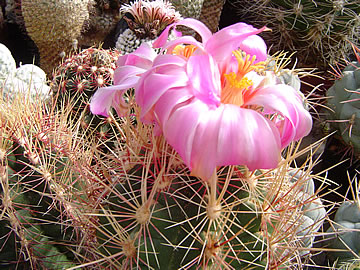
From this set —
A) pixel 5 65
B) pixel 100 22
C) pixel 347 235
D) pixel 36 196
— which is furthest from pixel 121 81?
pixel 100 22

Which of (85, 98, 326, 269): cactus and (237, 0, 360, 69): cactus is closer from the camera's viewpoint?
(85, 98, 326, 269): cactus

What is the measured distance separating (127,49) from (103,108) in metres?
0.76

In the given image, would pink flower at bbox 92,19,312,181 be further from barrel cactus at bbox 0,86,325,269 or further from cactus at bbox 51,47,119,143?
cactus at bbox 51,47,119,143

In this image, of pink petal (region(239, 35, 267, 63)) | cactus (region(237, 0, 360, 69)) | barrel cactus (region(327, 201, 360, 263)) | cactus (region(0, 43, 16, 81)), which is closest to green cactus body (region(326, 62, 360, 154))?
cactus (region(237, 0, 360, 69))

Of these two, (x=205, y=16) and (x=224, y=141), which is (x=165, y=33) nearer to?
(x=224, y=141)

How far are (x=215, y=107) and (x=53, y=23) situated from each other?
1.10m

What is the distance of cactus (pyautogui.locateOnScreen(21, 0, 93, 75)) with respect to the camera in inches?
49.0

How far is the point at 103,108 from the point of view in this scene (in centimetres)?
41

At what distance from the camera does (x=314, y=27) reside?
121cm

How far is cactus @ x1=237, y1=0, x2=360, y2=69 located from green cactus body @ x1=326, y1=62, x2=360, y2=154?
0.15 m

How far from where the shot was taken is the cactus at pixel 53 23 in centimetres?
125

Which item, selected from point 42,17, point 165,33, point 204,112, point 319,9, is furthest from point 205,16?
point 204,112

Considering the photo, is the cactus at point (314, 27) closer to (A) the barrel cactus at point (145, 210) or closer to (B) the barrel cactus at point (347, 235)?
(B) the barrel cactus at point (347, 235)

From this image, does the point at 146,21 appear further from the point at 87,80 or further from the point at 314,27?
the point at 314,27
